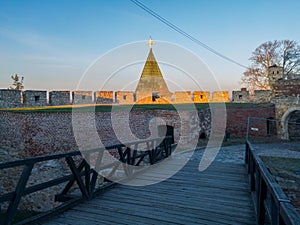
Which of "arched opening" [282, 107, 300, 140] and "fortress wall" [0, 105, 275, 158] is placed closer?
"fortress wall" [0, 105, 275, 158]

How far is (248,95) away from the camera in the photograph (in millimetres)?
18938

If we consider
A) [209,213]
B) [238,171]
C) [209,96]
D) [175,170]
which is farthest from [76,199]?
[209,96]

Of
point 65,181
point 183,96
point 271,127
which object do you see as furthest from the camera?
point 183,96

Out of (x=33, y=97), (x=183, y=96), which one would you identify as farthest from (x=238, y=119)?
(x=33, y=97)

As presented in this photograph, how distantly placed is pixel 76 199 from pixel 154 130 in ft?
28.9

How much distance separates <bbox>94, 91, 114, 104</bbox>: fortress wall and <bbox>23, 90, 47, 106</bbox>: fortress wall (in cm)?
324

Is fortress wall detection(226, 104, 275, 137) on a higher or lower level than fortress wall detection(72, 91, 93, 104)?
lower

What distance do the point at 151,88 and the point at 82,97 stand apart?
6112 mm

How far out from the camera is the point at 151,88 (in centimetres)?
1938

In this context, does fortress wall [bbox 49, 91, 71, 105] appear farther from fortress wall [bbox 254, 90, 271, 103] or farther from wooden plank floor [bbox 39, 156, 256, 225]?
fortress wall [bbox 254, 90, 271, 103]

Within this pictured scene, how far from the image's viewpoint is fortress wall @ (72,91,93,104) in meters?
15.1

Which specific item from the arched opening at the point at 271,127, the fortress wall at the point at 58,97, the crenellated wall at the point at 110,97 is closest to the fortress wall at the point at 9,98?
the crenellated wall at the point at 110,97

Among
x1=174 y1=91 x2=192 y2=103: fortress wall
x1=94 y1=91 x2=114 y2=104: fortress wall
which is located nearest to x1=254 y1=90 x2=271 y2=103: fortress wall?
x1=174 y1=91 x2=192 y2=103: fortress wall

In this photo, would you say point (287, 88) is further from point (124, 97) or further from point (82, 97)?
point (82, 97)
